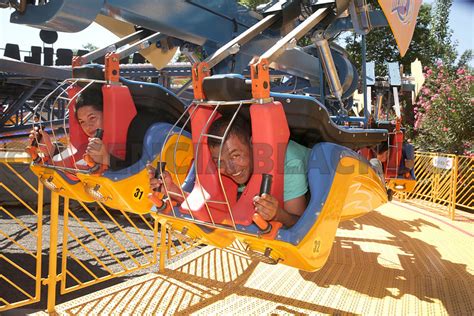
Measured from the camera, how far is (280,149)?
6.02 ft

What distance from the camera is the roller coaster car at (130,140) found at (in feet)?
8.39

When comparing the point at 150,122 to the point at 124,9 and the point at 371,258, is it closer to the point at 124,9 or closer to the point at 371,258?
the point at 124,9

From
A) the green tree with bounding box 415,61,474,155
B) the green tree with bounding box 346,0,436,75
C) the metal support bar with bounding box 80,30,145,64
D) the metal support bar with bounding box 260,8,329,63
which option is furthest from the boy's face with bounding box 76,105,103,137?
the green tree with bounding box 346,0,436,75

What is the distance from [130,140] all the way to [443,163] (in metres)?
6.93

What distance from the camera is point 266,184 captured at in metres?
1.79

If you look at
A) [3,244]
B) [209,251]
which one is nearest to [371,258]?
[209,251]

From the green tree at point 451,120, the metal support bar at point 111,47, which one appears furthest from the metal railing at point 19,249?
the green tree at point 451,120

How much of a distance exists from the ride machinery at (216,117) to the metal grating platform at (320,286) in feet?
3.33

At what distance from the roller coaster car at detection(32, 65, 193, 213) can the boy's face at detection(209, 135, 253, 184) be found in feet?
1.67

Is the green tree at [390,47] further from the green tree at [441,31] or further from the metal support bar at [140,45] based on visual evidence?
the metal support bar at [140,45]

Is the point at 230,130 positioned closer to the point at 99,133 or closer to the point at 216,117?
the point at 216,117

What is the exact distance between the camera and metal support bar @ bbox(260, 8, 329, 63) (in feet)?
6.09

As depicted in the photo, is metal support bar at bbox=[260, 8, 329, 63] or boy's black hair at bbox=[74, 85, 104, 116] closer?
metal support bar at bbox=[260, 8, 329, 63]

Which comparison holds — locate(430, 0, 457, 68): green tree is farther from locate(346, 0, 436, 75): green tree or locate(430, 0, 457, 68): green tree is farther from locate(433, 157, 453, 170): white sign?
locate(433, 157, 453, 170): white sign
